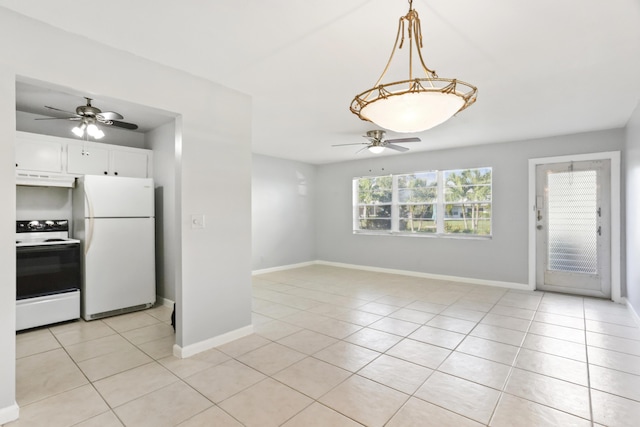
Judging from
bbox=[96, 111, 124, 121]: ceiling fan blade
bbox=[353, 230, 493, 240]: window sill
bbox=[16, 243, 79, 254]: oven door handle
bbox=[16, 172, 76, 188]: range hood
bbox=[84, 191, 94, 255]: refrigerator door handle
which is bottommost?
bbox=[353, 230, 493, 240]: window sill

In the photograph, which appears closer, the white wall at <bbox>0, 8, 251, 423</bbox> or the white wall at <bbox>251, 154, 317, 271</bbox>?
the white wall at <bbox>0, 8, 251, 423</bbox>

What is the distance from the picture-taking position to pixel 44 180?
365cm

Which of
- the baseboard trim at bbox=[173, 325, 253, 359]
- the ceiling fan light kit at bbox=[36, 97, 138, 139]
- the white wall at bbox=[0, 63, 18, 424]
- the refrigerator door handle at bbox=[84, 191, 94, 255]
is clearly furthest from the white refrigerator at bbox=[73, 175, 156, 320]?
the white wall at bbox=[0, 63, 18, 424]

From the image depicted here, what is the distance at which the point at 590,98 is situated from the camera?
3330mm

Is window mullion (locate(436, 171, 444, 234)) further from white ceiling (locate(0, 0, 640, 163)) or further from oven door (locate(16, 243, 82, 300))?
oven door (locate(16, 243, 82, 300))

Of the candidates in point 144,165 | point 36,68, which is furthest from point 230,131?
point 144,165

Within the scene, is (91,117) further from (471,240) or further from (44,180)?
(471,240)

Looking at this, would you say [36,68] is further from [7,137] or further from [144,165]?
[144,165]

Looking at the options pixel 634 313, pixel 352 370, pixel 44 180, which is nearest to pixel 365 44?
pixel 352 370

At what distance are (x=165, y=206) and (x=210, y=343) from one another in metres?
2.24

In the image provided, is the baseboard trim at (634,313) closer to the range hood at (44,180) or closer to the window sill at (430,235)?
the window sill at (430,235)

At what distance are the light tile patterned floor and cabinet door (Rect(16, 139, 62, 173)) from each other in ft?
5.96

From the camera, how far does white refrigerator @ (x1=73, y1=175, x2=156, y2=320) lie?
12.3 feet

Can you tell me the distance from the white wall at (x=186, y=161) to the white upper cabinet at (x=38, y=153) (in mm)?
2034
